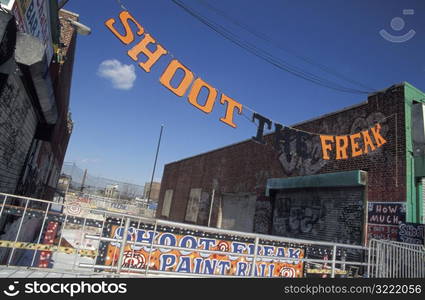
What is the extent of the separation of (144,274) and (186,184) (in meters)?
20.5

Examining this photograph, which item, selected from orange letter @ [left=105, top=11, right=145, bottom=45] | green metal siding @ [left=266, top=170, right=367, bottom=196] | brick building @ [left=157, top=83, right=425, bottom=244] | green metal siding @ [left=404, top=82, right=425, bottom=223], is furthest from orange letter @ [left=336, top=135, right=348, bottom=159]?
orange letter @ [left=105, top=11, right=145, bottom=45]

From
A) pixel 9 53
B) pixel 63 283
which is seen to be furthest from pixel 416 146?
pixel 9 53

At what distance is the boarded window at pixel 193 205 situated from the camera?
22.2 m

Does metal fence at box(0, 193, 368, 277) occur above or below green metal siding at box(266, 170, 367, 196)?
below

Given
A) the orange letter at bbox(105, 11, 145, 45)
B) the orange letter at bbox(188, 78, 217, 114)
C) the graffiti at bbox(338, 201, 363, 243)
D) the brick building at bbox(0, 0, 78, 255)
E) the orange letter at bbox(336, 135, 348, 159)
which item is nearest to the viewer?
the brick building at bbox(0, 0, 78, 255)

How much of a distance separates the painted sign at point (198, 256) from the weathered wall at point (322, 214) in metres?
4.73

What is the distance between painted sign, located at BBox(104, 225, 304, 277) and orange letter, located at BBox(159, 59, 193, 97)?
9.98 ft

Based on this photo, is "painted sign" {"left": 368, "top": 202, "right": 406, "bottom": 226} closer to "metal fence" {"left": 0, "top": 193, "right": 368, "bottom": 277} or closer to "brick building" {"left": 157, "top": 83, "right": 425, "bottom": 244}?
"brick building" {"left": 157, "top": 83, "right": 425, "bottom": 244}

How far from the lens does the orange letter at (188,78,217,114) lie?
262 inches

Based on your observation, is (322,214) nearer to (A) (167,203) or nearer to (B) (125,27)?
(B) (125,27)

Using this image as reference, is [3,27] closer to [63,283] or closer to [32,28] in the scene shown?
[32,28]

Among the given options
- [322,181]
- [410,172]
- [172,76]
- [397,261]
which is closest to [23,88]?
[172,76]

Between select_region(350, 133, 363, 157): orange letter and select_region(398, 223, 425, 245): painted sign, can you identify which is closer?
select_region(398, 223, 425, 245): painted sign

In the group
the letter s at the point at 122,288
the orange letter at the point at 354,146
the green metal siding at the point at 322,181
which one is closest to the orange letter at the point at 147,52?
the letter s at the point at 122,288
